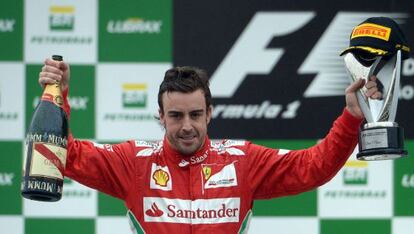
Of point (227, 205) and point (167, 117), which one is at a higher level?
point (167, 117)

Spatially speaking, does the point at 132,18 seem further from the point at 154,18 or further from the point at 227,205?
the point at 227,205

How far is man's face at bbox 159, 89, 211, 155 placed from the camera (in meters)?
3.19

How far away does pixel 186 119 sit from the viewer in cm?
318

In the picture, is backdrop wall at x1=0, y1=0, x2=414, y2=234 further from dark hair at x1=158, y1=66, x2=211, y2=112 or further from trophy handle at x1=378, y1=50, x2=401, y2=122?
trophy handle at x1=378, y1=50, x2=401, y2=122

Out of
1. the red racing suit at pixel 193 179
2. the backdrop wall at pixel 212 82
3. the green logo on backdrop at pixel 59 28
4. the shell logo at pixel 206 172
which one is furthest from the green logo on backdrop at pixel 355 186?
the shell logo at pixel 206 172

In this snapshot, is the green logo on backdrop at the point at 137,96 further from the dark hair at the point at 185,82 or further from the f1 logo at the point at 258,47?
the dark hair at the point at 185,82

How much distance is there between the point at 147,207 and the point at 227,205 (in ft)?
0.80

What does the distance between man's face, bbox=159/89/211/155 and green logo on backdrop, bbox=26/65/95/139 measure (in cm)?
165

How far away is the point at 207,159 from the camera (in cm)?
333

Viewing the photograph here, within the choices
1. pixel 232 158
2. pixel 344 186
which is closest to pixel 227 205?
pixel 232 158

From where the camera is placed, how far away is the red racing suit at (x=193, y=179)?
127 inches

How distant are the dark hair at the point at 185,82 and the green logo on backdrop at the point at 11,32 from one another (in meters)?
1.68

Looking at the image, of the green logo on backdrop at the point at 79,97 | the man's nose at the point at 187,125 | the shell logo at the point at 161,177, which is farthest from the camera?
the green logo on backdrop at the point at 79,97

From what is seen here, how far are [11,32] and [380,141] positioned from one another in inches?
90.0
